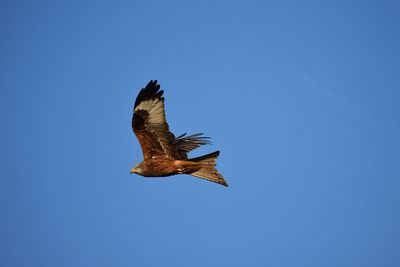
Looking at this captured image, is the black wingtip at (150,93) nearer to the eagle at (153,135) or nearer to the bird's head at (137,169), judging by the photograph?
the eagle at (153,135)

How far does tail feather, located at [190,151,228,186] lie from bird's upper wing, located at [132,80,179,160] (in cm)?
70

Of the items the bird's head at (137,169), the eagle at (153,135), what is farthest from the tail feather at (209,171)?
the bird's head at (137,169)

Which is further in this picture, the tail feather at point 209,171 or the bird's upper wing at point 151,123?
the bird's upper wing at point 151,123

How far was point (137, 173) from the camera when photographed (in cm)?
863

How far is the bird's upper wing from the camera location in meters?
8.51

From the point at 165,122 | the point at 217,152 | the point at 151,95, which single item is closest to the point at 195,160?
the point at 217,152

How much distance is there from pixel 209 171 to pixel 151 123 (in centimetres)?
159

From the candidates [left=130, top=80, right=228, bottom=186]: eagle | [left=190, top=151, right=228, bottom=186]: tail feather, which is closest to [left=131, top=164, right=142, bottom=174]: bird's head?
[left=130, top=80, right=228, bottom=186]: eagle

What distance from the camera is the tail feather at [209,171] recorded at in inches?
315

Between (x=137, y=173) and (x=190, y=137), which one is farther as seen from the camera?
(x=190, y=137)

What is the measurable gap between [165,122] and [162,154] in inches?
27.0

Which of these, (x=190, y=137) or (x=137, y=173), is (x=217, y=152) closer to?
(x=137, y=173)

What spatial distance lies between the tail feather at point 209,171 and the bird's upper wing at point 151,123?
0.70 metres

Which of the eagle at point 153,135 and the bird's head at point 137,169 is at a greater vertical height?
the eagle at point 153,135
